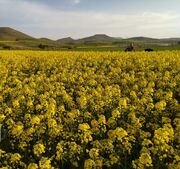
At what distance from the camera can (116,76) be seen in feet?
71.6

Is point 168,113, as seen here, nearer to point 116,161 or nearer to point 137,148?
point 137,148

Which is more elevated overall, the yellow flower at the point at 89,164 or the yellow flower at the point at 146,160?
the yellow flower at the point at 146,160

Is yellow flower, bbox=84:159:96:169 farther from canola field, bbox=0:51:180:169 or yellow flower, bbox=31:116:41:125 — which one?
yellow flower, bbox=31:116:41:125

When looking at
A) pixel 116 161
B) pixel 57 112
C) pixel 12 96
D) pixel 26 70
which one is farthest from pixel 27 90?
pixel 26 70

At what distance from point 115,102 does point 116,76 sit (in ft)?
22.2

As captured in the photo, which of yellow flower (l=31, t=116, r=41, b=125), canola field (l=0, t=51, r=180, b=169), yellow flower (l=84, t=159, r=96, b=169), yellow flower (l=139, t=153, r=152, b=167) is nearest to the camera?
yellow flower (l=139, t=153, r=152, b=167)

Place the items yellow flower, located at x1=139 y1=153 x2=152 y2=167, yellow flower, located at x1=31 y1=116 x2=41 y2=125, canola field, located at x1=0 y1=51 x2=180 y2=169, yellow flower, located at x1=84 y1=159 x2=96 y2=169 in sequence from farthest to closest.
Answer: yellow flower, located at x1=31 y1=116 x2=41 y2=125 < canola field, located at x1=0 y1=51 x2=180 y2=169 < yellow flower, located at x1=84 y1=159 x2=96 y2=169 < yellow flower, located at x1=139 y1=153 x2=152 y2=167

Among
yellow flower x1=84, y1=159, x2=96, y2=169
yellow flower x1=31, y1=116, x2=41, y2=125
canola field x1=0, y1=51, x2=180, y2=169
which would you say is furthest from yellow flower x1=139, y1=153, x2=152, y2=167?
yellow flower x1=31, y1=116, x2=41, y2=125

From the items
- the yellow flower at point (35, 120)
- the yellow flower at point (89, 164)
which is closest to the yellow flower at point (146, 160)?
the yellow flower at point (89, 164)

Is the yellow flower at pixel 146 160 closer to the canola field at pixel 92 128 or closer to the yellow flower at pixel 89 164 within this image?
the canola field at pixel 92 128

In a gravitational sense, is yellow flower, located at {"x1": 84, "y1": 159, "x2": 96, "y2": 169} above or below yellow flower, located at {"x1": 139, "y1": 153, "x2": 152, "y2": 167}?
below

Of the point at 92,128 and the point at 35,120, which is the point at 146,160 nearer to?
the point at 92,128

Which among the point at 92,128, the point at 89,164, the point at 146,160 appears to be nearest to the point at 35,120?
the point at 92,128

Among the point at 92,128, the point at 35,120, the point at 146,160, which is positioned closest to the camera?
the point at 146,160
